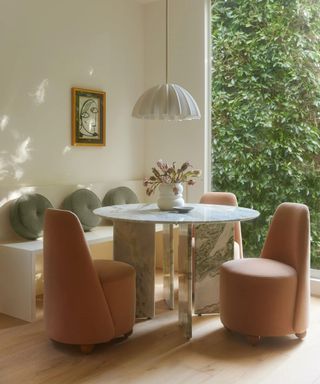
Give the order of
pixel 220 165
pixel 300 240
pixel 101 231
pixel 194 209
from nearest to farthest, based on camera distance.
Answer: pixel 300 240, pixel 194 209, pixel 101 231, pixel 220 165

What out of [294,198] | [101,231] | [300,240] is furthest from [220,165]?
[300,240]

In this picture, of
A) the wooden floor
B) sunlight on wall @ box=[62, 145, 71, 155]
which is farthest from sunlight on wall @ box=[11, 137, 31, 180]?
the wooden floor

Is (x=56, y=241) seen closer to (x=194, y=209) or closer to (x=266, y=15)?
(x=194, y=209)

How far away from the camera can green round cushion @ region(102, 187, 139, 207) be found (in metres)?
4.51

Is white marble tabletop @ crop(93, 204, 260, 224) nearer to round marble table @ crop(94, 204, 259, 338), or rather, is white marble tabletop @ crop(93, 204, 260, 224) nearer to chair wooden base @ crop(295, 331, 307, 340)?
round marble table @ crop(94, 204, 259, 338)

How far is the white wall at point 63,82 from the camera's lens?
3828mm

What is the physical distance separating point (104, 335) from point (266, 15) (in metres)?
3.13

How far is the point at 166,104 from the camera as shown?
3.22 metres

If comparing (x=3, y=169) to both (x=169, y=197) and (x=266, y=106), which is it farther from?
(x=266, y=106)

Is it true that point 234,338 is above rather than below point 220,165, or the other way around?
below

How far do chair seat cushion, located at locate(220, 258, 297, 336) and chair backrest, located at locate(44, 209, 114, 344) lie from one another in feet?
2.58

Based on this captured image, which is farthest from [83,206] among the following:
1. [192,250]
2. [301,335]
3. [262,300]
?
[301,335]

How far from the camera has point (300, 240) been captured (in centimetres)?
299

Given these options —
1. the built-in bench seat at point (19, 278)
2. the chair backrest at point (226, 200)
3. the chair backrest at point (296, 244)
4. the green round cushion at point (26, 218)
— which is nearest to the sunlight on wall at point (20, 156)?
the green round cushion at point (26, 218)
